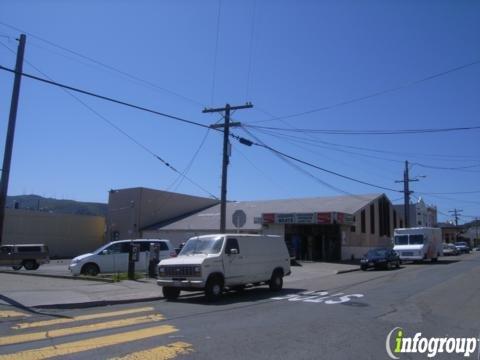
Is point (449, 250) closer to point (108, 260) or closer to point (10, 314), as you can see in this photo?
point (108, 260)

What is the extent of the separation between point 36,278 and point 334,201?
3340 centimetres

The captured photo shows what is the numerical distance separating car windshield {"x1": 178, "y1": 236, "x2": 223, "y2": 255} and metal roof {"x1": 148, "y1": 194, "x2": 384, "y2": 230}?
2781 centimetres

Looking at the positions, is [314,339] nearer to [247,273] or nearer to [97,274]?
[247,273]

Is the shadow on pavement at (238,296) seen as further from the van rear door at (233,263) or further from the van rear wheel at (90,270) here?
the van rear wheel at (90,270)

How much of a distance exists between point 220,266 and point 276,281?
341cm

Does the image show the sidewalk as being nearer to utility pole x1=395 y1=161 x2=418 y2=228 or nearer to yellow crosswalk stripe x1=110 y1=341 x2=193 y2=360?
yellow crosswalk stripe x1=110 y1=341 x2=193 y2=360

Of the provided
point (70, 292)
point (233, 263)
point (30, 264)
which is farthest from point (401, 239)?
point (70, 292)

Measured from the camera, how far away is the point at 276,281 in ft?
61.8

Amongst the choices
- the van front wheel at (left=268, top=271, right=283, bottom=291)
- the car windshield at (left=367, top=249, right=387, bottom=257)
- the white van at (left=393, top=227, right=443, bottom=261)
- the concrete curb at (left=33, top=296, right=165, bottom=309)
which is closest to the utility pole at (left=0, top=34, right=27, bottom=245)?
the concrete curb at (left=33, top=296, right=165, bottom=309)

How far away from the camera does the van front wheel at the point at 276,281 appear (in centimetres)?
1867

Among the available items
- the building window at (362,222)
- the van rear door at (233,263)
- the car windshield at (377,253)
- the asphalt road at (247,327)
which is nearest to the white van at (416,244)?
the building window at (362,222)

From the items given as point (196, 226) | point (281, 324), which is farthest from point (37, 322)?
point (196, 226)

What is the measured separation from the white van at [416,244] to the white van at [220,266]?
76.9 ft

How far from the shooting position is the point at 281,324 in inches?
428
